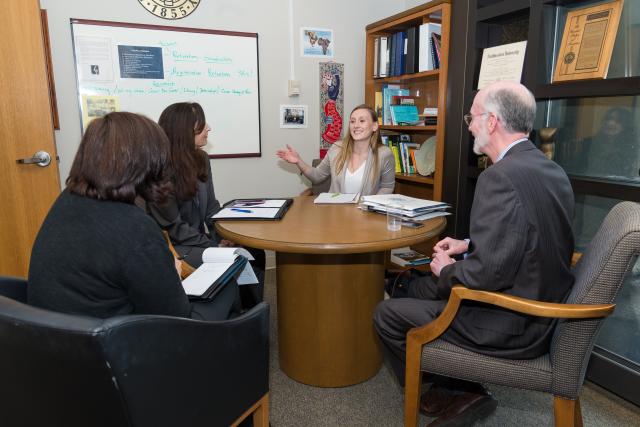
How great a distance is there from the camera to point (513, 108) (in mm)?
1494

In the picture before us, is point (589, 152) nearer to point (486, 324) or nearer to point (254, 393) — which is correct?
point (486, 324)

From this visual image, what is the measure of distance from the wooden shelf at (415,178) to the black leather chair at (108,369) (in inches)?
90.3

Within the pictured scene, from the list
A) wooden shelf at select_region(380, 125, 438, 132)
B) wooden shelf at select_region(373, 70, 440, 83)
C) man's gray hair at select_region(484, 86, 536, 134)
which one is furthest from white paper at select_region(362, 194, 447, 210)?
wooden shelf at select_region(373, 70, 440, 83)

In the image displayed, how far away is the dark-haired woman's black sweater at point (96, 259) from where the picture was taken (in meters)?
1.03

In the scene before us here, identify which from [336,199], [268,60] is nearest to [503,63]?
[336,199]

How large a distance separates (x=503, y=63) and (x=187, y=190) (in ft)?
5.87

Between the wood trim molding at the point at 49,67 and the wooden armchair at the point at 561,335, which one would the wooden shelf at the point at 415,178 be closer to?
the wooden armchair at the point at 561,335

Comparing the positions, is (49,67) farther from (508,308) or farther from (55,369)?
(508,308)

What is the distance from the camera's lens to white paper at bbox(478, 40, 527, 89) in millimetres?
2314

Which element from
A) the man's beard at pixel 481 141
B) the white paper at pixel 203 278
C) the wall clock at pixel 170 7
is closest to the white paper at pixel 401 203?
the man's beard at pixel 481 141

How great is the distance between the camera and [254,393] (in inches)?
52.6

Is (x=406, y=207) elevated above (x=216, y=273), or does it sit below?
above

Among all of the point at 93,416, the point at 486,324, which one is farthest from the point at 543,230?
the point at 93,416

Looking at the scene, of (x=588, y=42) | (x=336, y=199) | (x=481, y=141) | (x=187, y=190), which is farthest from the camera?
(x=336, y=199)
